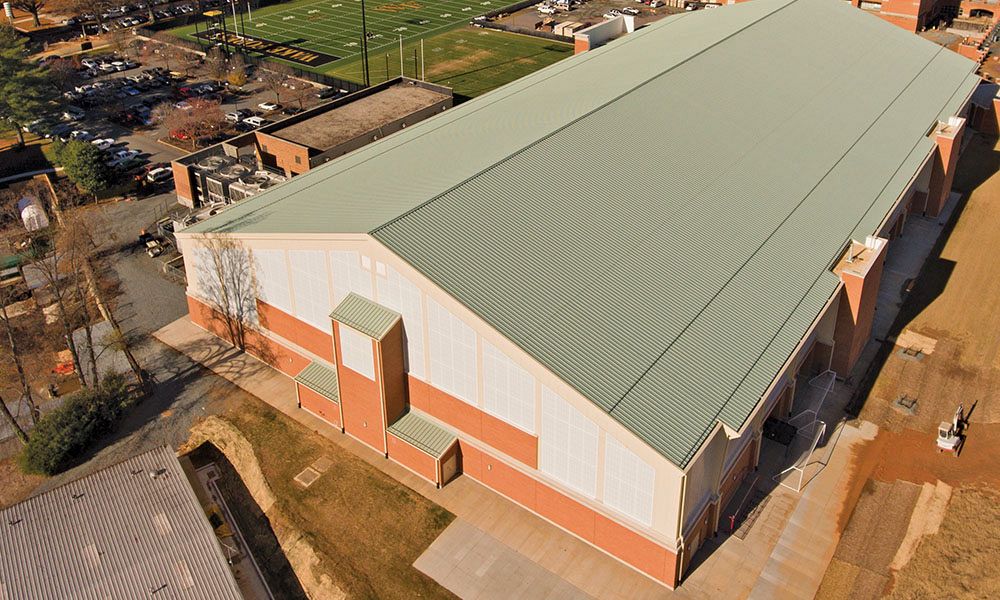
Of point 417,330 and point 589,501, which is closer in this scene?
point 589,501

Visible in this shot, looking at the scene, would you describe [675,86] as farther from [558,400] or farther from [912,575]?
[912,575]

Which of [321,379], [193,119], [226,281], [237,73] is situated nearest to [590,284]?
[321,379]

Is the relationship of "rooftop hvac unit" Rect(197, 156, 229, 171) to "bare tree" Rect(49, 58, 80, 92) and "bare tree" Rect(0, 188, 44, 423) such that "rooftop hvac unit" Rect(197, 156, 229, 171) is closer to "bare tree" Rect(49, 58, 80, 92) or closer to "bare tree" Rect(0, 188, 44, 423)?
"bare tree" Rect(0, 188, 44, 423)

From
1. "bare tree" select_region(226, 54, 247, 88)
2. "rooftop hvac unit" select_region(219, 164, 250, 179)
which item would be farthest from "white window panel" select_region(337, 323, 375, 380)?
"bare tree" select_region(226, 54, 247, 88)

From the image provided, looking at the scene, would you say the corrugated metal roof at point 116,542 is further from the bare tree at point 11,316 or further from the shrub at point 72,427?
the bare tree at point 11,316

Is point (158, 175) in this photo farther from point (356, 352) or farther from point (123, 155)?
point (356, 352)

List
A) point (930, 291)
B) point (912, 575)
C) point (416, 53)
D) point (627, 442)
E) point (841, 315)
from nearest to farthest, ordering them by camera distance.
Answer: point (627, 442), point (912, 575), point (841, 315), point (930, 291), point (416, 53)

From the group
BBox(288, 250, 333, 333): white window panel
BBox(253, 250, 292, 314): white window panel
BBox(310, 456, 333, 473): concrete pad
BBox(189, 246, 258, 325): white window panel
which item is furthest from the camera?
BBox(189, 246, 258, 325): white window panel

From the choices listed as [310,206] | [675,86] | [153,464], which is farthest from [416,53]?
[153,464]
